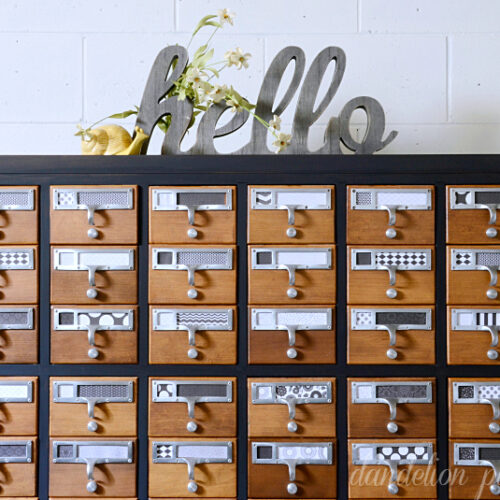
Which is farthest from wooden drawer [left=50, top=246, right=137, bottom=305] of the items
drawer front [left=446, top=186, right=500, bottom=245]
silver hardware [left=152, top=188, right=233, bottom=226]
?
drawer front [left=446, top=186, right=500, bottom=245]

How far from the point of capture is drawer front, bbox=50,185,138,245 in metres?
1.66

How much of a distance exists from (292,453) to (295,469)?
46 millimetres

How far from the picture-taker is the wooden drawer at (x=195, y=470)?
5.46 feet

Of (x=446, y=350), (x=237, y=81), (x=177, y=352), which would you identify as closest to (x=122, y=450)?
(x=177, y=352)

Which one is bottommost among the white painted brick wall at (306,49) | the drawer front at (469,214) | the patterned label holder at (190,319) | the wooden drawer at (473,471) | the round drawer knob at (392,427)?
the wooden drawer at (473,471)

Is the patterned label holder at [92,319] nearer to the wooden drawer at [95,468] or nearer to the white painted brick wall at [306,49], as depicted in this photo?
the wooden drawer at [95,468]

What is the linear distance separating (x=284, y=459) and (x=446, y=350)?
0.57 m

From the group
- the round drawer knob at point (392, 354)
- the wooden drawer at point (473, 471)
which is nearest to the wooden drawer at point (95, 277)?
the round drawer knob at point (392, 354)

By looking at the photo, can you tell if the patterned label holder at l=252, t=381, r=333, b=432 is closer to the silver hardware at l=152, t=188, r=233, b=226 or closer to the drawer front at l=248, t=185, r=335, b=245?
the drawer front at l=248, t=185, r=335, b=245

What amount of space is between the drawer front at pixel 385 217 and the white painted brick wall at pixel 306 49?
0.59 meters

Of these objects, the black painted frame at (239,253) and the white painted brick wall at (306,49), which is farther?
the white painted brick wall at (306,49)

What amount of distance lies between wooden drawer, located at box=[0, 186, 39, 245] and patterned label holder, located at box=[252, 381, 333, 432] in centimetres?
80

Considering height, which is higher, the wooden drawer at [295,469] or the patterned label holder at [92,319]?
the patterned label holder at [92,319]

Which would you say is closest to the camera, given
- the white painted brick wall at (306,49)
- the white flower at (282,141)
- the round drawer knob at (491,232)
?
the round drawer knob at (491,232)
